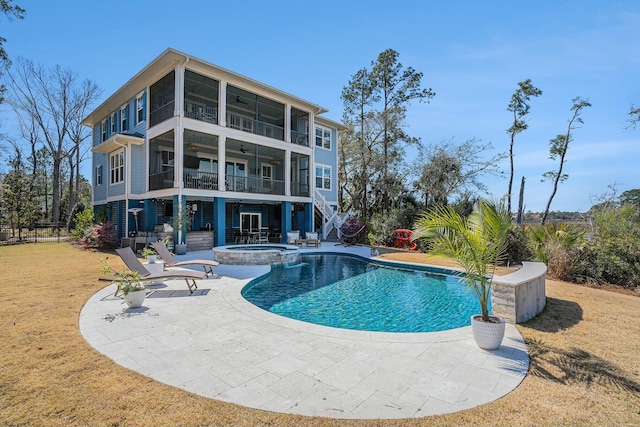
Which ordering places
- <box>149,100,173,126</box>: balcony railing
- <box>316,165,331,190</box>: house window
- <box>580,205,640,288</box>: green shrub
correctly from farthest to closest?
<box>316,165,331,190</box>: house window → <box>149,100,173,126</box>: balcony railing → <box>580,205,640,288</box>: green shrub

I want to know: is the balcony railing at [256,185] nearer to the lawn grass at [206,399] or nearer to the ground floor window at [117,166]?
the ground floor window at [117,166]

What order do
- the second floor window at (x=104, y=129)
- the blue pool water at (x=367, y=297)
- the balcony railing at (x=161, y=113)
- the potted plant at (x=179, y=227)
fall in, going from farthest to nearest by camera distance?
1. the second floor window at (x=104, y=129)
2. the balcony railing at (x=161, y=113)
3. the potted plant at (x=179, y=227)
4. the blue pool water at (x=367, y=297)

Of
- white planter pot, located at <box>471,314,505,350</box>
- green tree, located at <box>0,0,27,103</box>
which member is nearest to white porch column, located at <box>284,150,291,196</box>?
green tree, located at <box>0,0,27,103</box>

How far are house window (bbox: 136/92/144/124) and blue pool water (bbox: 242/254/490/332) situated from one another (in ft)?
42.3

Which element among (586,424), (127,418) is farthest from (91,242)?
(586,424)

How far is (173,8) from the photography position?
1149 centimetres

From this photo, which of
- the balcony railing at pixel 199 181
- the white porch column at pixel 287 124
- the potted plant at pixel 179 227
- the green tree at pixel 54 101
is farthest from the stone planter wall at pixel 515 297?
the green tree at pixel 54 101

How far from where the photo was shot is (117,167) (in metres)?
18.9

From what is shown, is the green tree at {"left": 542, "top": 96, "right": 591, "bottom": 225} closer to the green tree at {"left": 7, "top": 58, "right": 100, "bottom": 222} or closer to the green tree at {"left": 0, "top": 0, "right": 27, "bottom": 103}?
the green tree at {"left": 0, "top": 0, "right": 27, "bottom": 103}

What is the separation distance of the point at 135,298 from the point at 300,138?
1628 cm

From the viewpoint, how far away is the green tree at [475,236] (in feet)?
14.6

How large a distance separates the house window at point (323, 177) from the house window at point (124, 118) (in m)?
12.6

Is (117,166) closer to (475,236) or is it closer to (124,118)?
(124,118)

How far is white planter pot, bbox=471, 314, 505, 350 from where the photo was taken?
4293 mm
